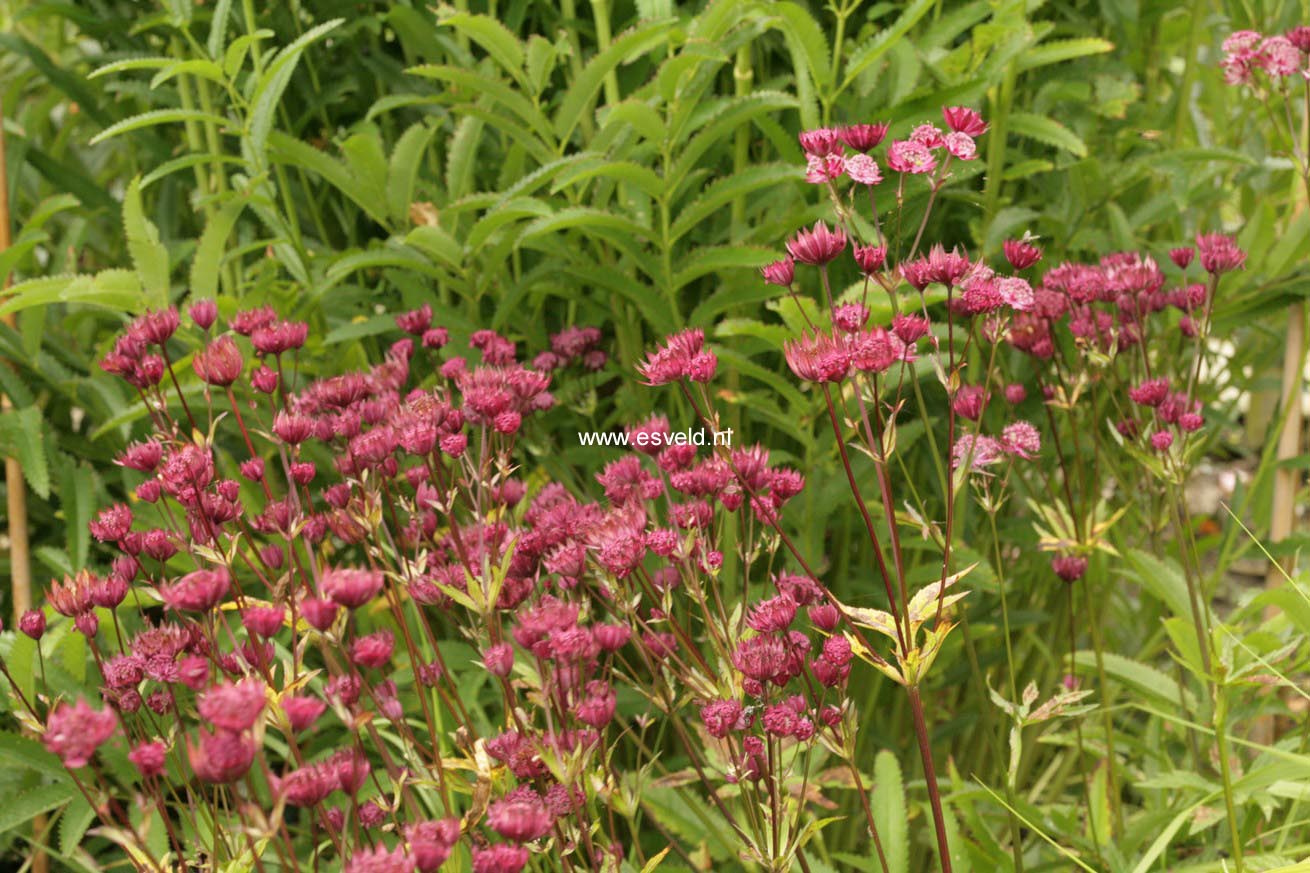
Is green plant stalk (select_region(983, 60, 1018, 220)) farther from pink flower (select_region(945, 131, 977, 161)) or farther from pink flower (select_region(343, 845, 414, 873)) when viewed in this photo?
pink flower (select_region(343, 845, 414, 873))

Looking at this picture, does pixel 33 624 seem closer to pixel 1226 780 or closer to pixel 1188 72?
pixel 1226 780

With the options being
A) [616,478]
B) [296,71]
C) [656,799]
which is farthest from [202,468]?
[296,71]

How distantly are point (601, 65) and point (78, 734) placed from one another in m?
1.08

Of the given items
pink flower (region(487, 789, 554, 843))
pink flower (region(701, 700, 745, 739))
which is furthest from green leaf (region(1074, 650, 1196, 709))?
pink flower (region(487, 789, 554, 843))

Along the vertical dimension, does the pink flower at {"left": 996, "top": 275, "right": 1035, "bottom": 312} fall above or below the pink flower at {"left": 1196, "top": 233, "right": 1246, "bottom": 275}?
above

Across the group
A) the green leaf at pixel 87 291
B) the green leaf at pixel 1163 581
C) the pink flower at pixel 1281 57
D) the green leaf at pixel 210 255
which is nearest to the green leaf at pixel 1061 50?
the pink flower at pixel 1281 57

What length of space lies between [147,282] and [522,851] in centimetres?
112

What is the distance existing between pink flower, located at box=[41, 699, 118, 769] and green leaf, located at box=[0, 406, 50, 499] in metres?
0.97

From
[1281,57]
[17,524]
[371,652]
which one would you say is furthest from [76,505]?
[1281,57]

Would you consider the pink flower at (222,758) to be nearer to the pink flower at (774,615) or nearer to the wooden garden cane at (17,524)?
the pink flower at (774,615)

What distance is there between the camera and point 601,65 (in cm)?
149

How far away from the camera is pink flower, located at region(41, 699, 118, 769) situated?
2.10 ft

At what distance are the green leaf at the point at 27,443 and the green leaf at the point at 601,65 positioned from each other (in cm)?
81

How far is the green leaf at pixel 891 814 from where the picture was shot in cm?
127
